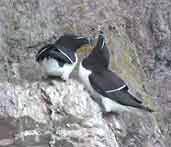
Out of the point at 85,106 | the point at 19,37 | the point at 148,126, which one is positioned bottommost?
the point at 148,126

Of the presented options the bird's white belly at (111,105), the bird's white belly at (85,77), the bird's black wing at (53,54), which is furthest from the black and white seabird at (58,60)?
the bird's white belly at (111,105)

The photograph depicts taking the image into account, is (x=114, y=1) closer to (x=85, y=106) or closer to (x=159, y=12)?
(x=159, y=12)

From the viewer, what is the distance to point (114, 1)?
35.1 feet

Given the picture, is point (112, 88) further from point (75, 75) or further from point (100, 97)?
point (75, 75)

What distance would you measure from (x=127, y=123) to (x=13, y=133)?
1.93m

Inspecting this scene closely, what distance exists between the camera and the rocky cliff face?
6.59m

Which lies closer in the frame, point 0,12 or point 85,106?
point 85,106

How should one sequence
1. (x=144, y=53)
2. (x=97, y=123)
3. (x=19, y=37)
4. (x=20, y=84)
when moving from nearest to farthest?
(x=97, y=123), (x=20, y=84), (x=19, y=37), (x=144, y=53)

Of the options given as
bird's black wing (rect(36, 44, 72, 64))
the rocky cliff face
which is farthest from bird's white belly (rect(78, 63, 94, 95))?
bird's black wing (rect(36, 44, 72, 64))

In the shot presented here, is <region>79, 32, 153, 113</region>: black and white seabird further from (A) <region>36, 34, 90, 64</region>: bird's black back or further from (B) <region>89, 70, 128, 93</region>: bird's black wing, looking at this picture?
(A) <region>36, 34, 90, 64</region>: bird's black back

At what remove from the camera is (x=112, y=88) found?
7.35m

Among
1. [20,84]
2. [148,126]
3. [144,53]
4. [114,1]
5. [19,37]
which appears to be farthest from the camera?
[144,53]

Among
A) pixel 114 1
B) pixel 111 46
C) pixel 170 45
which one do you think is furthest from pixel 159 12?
pixel 111 46

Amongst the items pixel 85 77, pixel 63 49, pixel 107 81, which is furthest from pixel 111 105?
pixel 63 49
